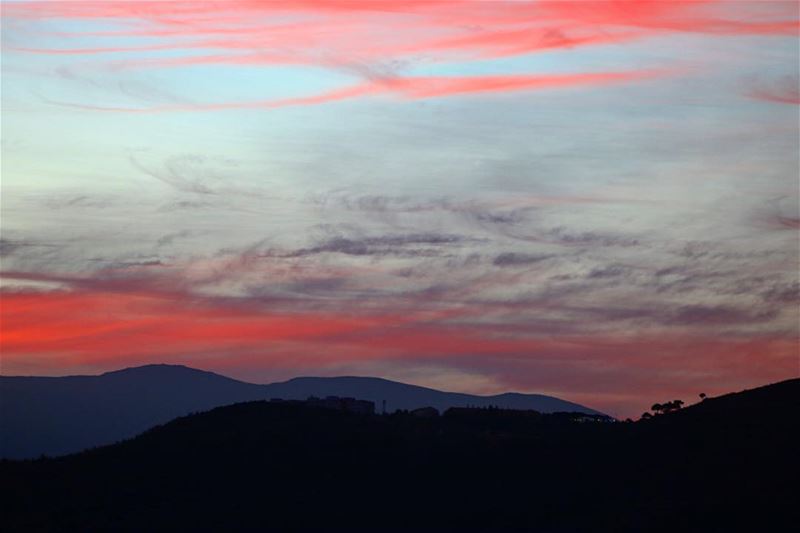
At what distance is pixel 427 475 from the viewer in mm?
83812

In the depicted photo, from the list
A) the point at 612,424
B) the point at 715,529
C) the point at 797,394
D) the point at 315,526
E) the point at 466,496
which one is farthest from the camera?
the point at 612,424

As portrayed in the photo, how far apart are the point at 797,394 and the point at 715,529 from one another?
2374 cm

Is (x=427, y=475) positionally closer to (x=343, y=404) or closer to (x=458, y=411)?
(x=458, y=411)

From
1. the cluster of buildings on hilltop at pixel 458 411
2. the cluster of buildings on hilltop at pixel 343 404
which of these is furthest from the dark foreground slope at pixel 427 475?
the cluster of buildings on hilltop at pixel 343 404

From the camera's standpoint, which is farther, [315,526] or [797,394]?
[797,394]

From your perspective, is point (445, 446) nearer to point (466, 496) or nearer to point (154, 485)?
point (466, 496)

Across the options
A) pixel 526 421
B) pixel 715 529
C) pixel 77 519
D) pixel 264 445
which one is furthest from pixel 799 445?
pixel 77 519

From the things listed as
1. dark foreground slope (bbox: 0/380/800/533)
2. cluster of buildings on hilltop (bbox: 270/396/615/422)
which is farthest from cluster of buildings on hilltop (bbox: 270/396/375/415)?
dark foreground slope (bbox: 0/380/800/533)

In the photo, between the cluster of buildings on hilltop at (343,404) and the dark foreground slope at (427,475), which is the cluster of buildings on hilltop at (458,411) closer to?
the cluster of buildings on hilltop at (343,404)

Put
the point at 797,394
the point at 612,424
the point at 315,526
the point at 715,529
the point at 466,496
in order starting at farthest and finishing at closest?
the point at 612,424, the point at 797,394, the point at 466,496, the point at 315,526, the point at 715,529

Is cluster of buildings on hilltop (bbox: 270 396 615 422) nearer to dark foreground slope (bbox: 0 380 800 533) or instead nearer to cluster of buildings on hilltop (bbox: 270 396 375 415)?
cluster of buildings on hilltop (bbox: 270 396 375 415)

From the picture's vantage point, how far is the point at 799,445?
253ft

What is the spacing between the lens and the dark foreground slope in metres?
73.3

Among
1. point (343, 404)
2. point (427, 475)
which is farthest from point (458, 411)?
point (427, 475)
